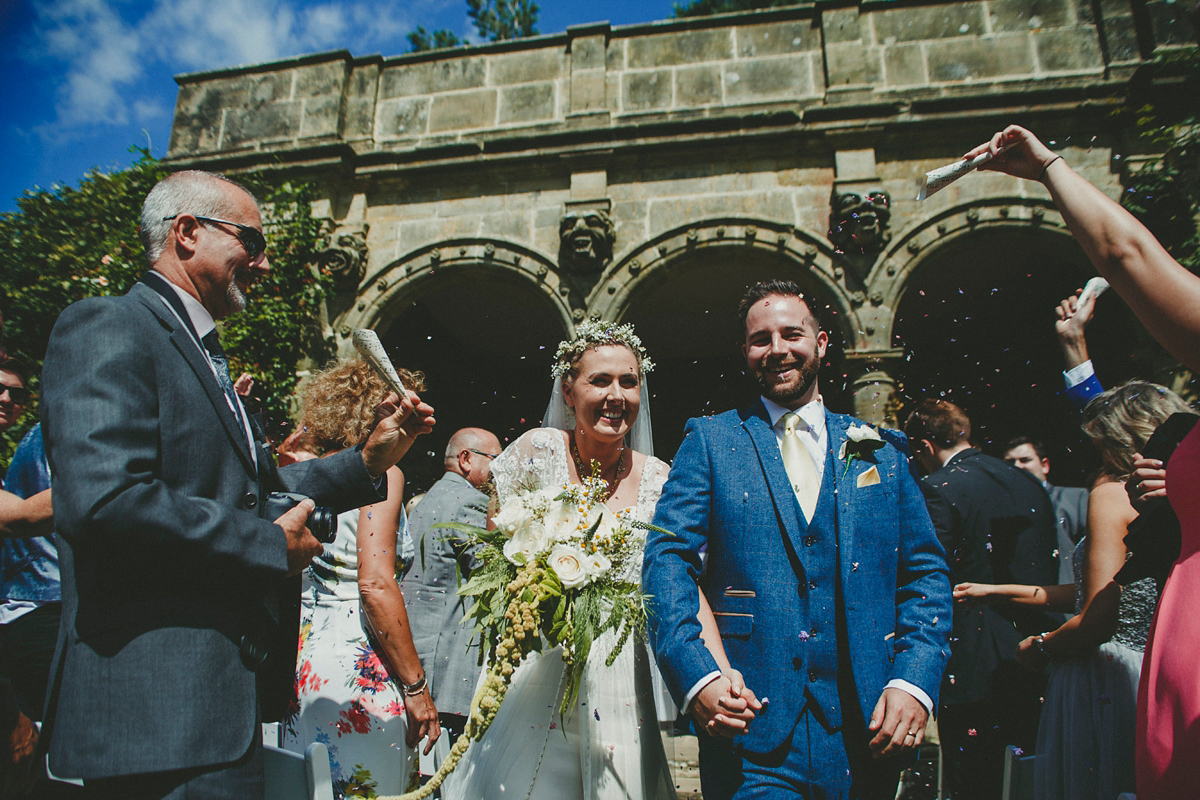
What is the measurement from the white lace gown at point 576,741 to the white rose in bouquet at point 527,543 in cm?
45

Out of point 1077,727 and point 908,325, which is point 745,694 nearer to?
point 1077,727

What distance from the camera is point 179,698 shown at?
1336 millimetres

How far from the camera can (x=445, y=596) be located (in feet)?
11.9

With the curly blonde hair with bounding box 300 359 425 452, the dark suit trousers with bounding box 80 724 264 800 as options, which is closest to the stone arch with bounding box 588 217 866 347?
the curly blonde hair with bounding box 300 359 425 452

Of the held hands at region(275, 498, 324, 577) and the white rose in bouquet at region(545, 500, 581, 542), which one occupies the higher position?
the white rose in bouquet at region(545, 500, 581, 542)

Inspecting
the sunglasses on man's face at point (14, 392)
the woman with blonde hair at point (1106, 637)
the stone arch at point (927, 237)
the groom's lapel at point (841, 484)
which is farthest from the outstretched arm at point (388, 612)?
the stone arch at point (927, 237)

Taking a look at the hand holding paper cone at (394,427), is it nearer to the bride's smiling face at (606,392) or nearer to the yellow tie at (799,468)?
the bride's smiling face at (606,392)

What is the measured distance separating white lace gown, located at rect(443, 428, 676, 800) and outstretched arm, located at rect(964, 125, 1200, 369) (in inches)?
68.3

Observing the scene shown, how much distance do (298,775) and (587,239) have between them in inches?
225

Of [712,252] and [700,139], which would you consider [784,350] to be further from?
[700,139]

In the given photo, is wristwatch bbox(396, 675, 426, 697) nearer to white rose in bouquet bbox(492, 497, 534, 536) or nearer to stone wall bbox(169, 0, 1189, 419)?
white rose in bouquet bbox(492, 497, 534, 536)

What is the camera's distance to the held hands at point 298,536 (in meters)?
1.56

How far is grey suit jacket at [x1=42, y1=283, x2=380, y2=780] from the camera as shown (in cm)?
130

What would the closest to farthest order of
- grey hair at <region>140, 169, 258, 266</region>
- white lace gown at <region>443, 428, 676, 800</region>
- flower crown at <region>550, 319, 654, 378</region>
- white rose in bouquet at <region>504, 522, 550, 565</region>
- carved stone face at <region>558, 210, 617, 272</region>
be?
1. grey hair at <region>140, 169, 258, 266</region>
2. white rose in bouquet at <region>504, 522, 550, 565</region>
3. white lace gown at <region>443, 428, 676, 800</region>
4. flower crown at <region>550, 319, 654, 378</region>
5. carved stone face at <region>558, 210, 617, 272</region>
